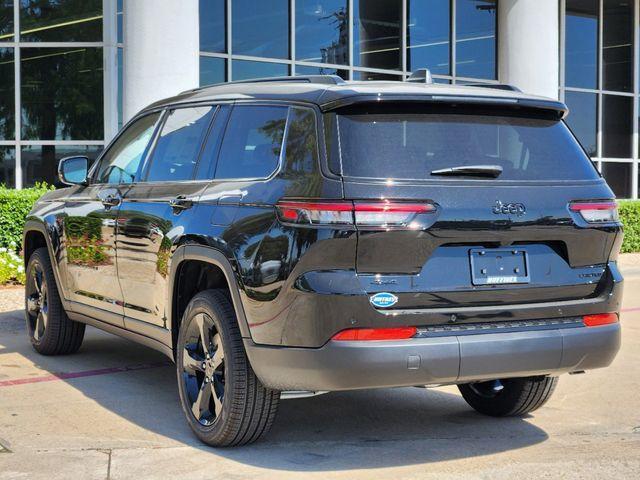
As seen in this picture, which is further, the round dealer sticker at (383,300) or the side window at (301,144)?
the side window at (301,144)

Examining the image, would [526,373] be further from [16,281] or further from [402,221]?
[16,281]

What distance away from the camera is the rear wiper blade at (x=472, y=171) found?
4.91m

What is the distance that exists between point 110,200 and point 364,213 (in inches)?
99.2

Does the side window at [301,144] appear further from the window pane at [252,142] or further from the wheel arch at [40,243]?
the wheel arch at [40,243]

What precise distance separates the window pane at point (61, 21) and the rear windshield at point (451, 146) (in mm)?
12509

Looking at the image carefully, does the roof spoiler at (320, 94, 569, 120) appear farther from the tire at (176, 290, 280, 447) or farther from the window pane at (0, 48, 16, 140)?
the window pane at (0, 48, 16, 140)

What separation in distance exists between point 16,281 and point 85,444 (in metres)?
7.04

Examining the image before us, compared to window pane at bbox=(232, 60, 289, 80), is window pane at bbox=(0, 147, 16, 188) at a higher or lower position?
lower

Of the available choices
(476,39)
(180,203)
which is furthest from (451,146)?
(476,39)

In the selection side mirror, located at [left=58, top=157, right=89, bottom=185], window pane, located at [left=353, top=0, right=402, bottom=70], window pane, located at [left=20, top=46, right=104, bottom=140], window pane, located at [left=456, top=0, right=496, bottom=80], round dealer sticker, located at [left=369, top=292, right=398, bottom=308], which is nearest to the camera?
round dealer sticker, located at [left=369, top=292, right=398, bottom=308]

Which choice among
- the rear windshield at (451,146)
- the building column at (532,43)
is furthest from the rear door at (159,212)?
the building column at (532,43)

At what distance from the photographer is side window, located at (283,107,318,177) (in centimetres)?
489

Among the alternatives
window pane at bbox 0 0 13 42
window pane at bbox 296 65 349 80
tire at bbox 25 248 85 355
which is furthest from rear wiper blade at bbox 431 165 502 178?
window pane at bbox 0 0 13 42

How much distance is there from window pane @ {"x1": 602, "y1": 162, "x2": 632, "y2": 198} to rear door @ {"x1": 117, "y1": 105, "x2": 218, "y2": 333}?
60.8ft
